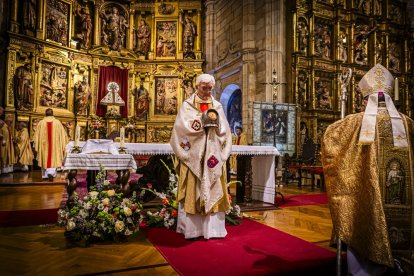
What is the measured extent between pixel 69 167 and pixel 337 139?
10.8 ft

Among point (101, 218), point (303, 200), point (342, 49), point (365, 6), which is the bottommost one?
point (303, 200)

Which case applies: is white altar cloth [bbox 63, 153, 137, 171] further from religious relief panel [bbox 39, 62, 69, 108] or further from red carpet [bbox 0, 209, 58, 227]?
religious relief panel [bbox 39, 62, 69, 108]

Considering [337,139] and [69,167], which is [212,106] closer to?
[337,139]

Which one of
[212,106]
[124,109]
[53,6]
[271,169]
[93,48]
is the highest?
[53,6]

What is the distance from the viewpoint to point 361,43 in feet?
44.6

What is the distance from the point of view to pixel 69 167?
4.10 meters

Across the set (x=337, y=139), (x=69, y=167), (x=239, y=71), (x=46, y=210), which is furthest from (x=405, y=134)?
(x=239, y=71)

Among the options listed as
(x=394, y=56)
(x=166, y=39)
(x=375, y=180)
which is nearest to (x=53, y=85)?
(x=166, y=39)

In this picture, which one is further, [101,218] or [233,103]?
[233,103]

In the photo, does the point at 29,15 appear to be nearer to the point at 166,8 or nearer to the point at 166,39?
the point at 166,39

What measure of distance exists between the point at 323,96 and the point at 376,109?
10.5 metres

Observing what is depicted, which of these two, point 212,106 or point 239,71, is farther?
point 239,71

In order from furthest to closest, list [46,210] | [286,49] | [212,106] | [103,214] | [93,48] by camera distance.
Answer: [93,48]
[286,49]
[46,210]
[212,106]
[103,214]

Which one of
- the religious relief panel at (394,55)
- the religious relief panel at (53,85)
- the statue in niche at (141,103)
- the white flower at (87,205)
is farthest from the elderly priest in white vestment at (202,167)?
the religious relief panel at (394,55)
